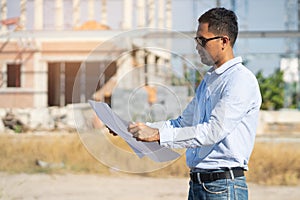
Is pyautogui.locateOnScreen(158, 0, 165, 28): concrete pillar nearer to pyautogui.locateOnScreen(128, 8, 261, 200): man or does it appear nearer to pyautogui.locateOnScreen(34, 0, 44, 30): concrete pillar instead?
pyautogui.locateOnScreen(34, 0, 44, 30): concrete pillar

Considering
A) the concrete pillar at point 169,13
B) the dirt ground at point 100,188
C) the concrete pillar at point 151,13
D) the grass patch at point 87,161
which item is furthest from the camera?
the concrete pillar at point 169,13

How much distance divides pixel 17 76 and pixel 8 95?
102 cm

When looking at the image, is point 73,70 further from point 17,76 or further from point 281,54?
point 281,54

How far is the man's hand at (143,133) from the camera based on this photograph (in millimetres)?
2363

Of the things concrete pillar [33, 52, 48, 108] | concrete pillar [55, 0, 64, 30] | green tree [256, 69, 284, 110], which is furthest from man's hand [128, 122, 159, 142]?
green tree [256, 69, 284, 110]

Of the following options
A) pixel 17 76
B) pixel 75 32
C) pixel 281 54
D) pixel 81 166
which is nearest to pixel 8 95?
pixel 17 76

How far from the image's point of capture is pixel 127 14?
21.4m

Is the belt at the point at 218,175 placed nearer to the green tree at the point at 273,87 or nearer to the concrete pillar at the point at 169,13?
the concrete pillar at the point at 169,13

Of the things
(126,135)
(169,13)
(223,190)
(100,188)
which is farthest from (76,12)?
(223,190)

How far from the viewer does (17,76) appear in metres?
22.1

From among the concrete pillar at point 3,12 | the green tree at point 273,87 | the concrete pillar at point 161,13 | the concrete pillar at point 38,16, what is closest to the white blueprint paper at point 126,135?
the concrete pillar at point 161,13

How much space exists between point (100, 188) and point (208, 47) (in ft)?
20.0

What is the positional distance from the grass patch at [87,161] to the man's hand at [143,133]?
623 cm

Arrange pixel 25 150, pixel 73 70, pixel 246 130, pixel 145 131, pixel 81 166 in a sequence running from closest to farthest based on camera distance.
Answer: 1. pixel 145 131
2. pixel 246 130
3. pixel 81 166
4. pixel 25 150
5. pixel 73 70
